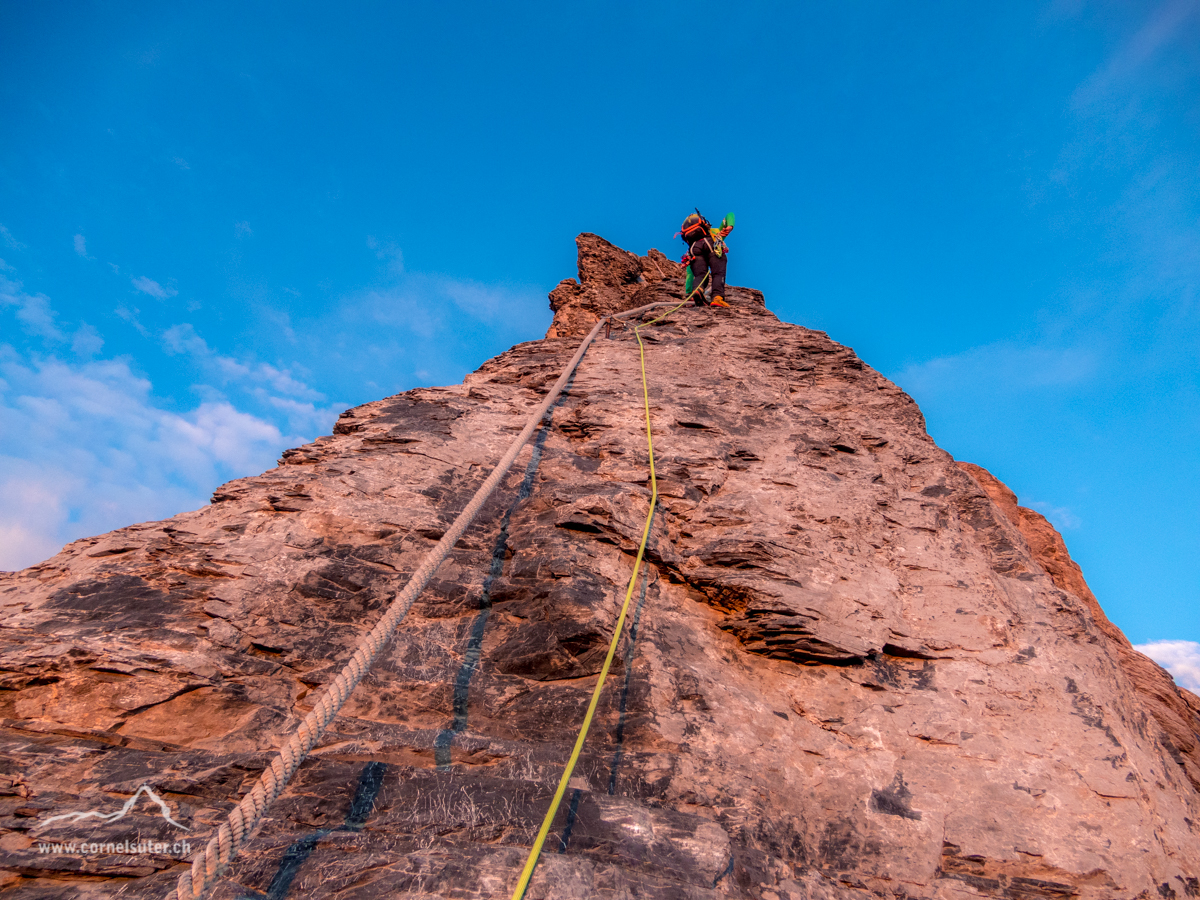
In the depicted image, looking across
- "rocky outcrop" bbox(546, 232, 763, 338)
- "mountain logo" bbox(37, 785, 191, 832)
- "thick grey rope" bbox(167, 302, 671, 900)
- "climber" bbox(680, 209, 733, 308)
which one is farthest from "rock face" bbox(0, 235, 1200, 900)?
"rocky outcrop" bbox(546, 232, 763, 338)

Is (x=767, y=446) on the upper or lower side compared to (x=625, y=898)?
upper

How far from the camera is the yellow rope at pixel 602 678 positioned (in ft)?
7.23

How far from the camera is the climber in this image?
30.9 ft

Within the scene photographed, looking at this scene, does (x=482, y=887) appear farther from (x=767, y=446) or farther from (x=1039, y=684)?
(x=767, y=446)

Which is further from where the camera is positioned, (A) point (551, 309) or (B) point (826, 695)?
(A) point (551, 309)

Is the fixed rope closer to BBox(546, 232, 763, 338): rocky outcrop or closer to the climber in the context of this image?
the climber

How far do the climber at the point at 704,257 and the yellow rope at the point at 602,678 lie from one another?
3.01ft

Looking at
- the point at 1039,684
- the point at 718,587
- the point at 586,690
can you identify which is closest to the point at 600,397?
the point at 718,587

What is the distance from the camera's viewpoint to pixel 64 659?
2842mm

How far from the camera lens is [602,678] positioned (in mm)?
2908

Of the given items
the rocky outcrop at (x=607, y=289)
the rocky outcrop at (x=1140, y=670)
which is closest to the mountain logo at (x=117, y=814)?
the rocky outcrop at (x=1140, y=670)

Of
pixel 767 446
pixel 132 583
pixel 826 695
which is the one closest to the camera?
pixel 132 583

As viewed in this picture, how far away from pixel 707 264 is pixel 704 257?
12 centimetres

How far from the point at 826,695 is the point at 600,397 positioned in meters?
3.45
